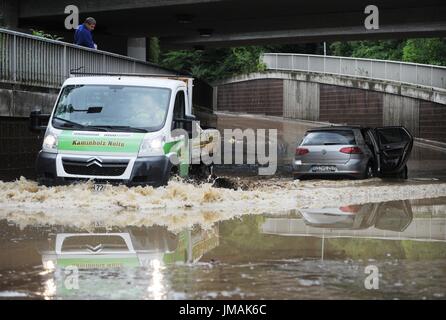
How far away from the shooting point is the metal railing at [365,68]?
3994cm

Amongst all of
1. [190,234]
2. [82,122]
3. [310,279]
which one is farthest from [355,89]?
[310,279]

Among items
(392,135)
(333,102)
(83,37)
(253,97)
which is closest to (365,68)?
(333,102)

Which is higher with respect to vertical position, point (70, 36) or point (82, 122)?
point (70, 36)

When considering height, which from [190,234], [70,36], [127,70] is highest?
[70,36]

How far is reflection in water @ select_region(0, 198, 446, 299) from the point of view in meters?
6.29

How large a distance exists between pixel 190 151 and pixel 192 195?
1.78m

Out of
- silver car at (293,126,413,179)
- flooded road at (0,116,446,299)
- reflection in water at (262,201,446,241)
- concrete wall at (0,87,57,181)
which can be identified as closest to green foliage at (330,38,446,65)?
silver car at (293,126,413,179)

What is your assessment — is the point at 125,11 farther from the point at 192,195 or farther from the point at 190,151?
the point at 192,195

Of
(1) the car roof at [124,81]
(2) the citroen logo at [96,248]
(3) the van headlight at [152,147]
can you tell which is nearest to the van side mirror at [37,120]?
(1) the car roof at [124,81]

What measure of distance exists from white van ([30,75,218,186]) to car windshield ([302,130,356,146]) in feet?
17.6

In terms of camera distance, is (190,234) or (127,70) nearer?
(190,234)

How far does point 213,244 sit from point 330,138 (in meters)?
10.7

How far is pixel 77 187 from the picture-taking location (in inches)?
502

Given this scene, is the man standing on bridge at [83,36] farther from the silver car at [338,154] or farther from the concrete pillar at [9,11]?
the concrete pillar at [9,11]
